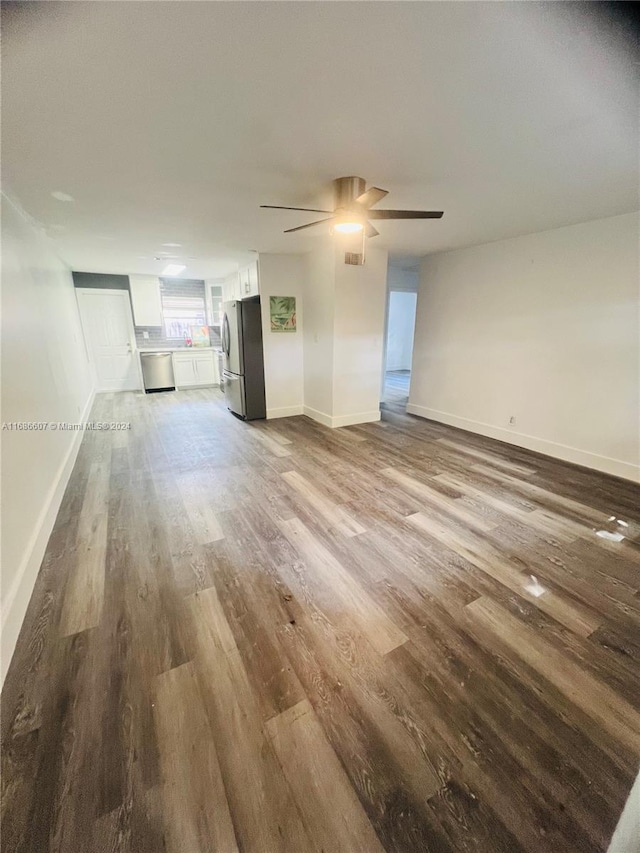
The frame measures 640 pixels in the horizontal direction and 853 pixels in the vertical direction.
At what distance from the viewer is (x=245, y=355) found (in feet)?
16.3

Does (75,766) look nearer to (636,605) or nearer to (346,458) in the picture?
(636,605)

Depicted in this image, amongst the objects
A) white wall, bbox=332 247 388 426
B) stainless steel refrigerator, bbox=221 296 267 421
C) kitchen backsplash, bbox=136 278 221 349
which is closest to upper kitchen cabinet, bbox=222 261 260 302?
stainless steel refrigerator, bbox=221 296 267 421

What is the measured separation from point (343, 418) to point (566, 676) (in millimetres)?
3715

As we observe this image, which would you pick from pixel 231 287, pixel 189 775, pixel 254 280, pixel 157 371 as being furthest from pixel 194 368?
pixel 189 775

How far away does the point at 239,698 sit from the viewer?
4.37 feet

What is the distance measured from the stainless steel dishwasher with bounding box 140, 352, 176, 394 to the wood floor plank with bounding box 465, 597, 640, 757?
23.0 ft

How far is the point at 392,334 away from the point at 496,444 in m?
5.84

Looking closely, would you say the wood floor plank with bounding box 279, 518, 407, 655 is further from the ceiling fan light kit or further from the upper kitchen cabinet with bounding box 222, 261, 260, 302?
the upper kitchen cabinet with bounding box 222, 261, 260, 302

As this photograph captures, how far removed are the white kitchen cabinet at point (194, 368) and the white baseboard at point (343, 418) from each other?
3461 millimetres

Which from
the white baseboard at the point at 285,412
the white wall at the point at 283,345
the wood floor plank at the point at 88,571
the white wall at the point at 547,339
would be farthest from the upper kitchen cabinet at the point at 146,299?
the white wall at the point at 547,339

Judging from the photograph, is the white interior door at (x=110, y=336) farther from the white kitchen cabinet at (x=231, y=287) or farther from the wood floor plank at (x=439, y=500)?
the wood floor plank at (x=439, y=500)

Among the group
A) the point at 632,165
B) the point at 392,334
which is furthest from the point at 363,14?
the point at 392,334

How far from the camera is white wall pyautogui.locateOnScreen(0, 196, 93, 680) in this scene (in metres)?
1.72

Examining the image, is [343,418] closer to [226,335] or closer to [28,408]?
[226,335]
